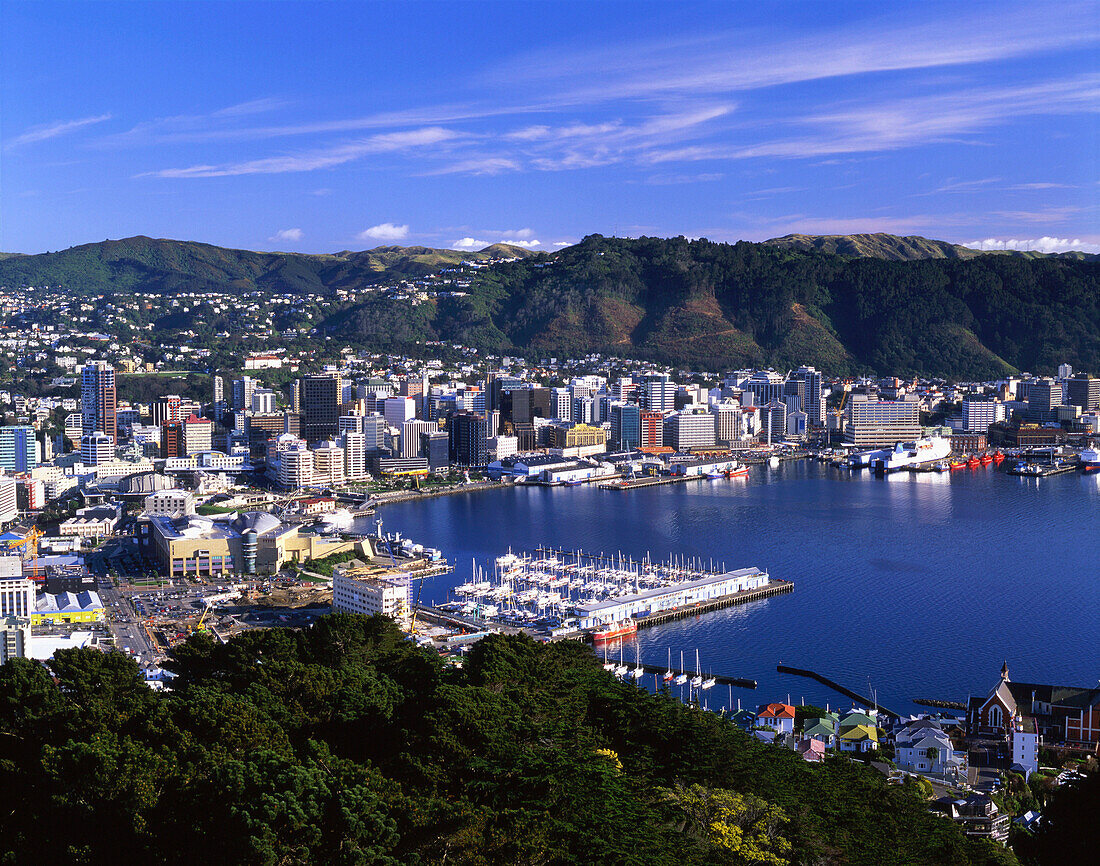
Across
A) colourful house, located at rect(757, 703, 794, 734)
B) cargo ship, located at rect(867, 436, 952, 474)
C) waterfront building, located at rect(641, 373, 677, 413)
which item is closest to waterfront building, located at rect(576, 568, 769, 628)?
colourful house, located at rect(757, 703, 794, 734)

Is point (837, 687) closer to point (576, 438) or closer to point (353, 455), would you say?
point (353, 455)

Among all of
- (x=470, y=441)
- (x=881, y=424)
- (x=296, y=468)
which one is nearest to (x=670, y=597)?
(x=296, y=468)

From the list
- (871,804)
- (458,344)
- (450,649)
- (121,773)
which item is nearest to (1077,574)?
(450,649)

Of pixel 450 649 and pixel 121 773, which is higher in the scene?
pixel 121 773

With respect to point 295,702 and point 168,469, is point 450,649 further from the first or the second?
point 168,469

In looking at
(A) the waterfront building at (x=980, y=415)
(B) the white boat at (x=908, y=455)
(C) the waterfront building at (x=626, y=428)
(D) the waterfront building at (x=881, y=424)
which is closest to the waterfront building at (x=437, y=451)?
(C) the waterfront building at (x=626, y=428)

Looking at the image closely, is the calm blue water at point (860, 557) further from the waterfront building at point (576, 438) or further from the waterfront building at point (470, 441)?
the waterfront building at point (576, 438)

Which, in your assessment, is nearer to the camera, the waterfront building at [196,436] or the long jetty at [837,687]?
the long jetty at [837,687]
